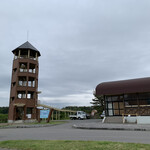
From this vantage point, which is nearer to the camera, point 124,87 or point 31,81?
point 124,87

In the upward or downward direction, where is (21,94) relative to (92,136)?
upward

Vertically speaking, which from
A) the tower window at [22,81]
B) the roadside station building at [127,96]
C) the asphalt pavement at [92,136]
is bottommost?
the asphalt pavement at [92,136]

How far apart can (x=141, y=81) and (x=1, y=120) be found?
2977 centimetres

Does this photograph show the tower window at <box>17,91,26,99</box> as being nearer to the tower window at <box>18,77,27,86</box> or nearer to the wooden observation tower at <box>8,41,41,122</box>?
the wooden observation tower at <box>8,41,41,122</box>

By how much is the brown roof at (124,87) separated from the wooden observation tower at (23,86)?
1641 cm

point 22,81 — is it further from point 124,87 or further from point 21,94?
point 124,87

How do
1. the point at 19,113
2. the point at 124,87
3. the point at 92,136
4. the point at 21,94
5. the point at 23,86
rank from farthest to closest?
1. the point at 21,94
2. the point at 19,113
3. the point at 23,86
4. the point at 124,87
5. the point at 92,136

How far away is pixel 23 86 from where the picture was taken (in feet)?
114

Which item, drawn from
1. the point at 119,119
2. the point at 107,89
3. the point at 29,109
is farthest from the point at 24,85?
the point at 119,119

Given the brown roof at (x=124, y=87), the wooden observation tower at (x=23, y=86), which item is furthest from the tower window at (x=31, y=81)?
the brown roof at (x=124, y=87)

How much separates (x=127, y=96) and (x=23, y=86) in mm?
21114

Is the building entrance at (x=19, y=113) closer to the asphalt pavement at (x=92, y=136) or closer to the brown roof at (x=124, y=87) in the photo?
the brown roof at (x=124, y=87)

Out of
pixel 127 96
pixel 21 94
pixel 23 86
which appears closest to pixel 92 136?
pixel 127 96

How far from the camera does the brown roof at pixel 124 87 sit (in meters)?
21.9
